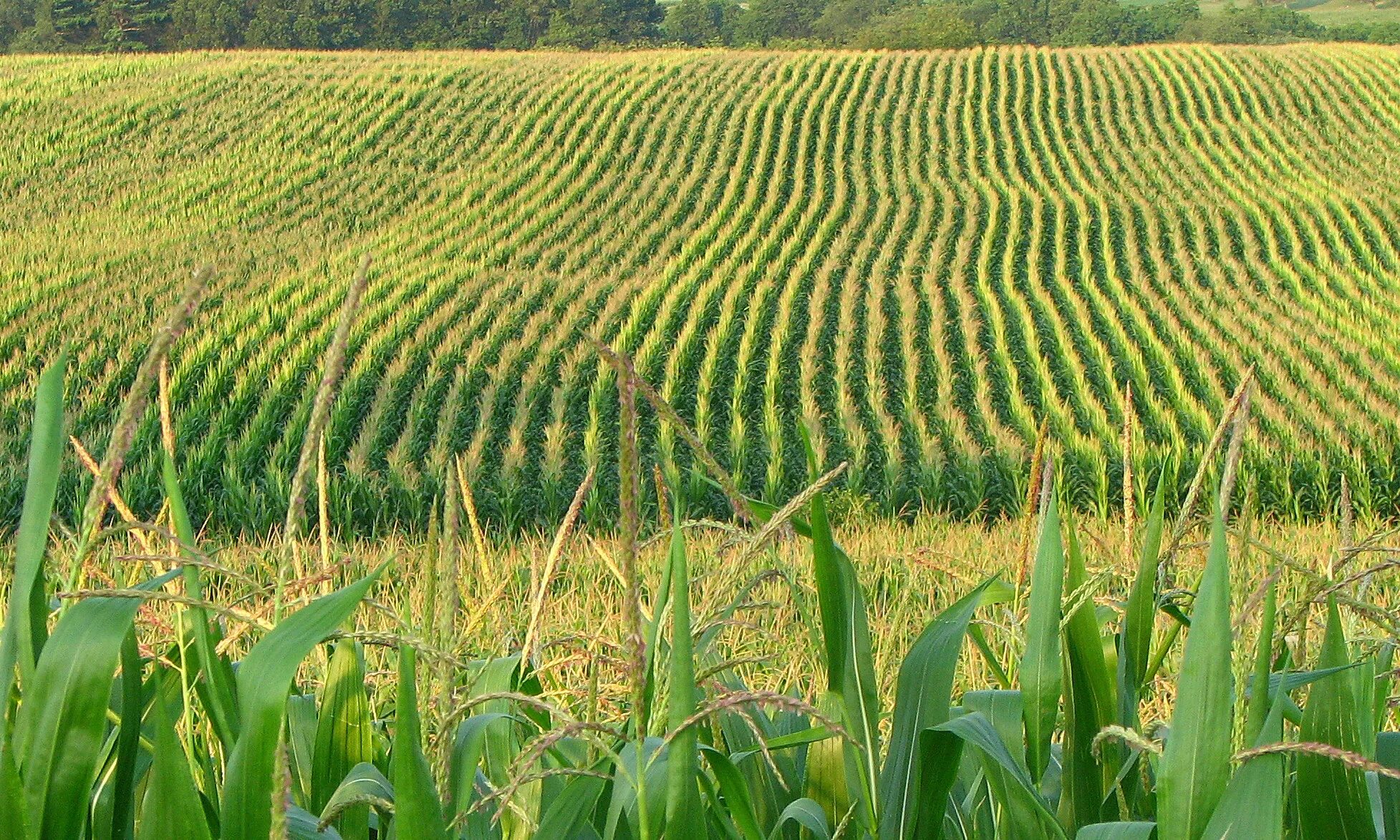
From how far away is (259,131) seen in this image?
2208 centimetres

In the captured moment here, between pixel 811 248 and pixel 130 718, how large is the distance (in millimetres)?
15394

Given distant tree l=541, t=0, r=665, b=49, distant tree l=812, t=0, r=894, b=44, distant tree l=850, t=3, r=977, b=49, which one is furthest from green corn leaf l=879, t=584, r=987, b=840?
distant tree l=812, t=0, r=894, b=44

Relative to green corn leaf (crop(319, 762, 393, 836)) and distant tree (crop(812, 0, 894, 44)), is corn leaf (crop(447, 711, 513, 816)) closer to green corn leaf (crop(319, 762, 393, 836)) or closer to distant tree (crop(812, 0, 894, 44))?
green corn leaf (crop(319, 762, 393, 836))

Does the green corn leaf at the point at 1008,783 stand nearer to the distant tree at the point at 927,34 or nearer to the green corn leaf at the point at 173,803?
the green corn leaf at the point at 173,803

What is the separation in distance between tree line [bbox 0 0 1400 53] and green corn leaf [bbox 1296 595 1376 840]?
55643 mm

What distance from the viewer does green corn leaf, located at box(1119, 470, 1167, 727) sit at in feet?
3.56

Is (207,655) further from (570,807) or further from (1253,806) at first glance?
(1253,806)

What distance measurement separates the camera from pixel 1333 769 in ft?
2.93

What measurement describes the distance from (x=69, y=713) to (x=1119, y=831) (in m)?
0.75

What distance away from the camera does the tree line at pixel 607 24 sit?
51.2 meters

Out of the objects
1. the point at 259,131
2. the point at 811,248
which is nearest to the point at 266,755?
the point at 811,248

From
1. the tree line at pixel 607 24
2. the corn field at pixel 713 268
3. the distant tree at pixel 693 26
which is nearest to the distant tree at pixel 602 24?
the tree line at pixel 607 24

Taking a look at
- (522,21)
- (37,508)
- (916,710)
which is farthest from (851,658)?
(522,21)

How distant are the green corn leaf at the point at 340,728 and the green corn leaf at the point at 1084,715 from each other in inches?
25.2
